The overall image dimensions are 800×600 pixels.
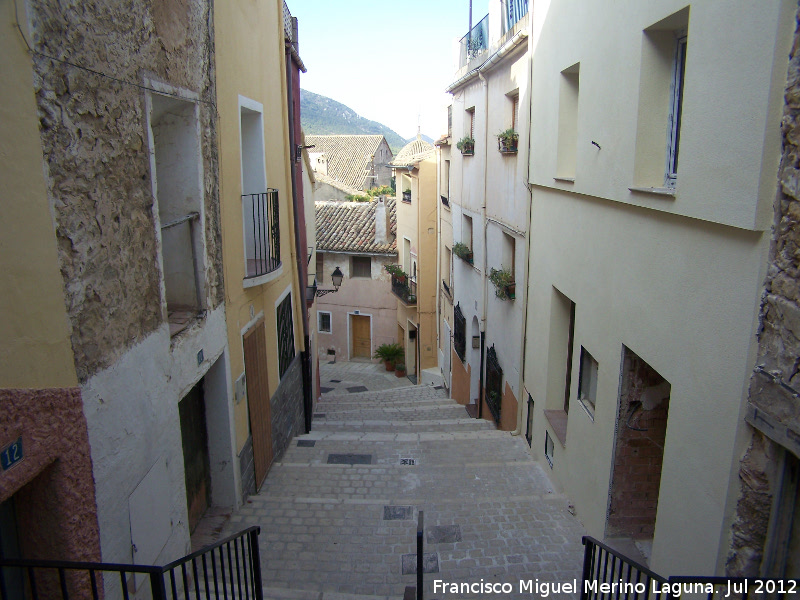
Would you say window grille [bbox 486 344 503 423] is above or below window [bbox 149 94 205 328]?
below

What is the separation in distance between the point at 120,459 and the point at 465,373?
39.3ft

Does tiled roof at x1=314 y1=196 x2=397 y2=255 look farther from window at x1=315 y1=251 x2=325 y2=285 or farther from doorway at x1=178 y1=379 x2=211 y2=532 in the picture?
doorway at x1=178 y1=379 x2=211 y2=532

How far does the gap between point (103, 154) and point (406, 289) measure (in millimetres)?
18547

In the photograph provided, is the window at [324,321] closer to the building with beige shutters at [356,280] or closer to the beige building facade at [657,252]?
the building with beige shutters at [356,280]

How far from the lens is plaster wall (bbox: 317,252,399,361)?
25406 mm

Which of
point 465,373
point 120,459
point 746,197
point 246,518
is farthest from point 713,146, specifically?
point 465,373

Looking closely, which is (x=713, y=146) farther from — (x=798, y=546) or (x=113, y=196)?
(x=113, y=196)

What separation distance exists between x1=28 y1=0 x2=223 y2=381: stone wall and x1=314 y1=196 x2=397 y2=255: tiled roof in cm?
1946

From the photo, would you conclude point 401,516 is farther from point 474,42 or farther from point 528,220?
point 474,42

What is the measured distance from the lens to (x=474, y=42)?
14.0 meters

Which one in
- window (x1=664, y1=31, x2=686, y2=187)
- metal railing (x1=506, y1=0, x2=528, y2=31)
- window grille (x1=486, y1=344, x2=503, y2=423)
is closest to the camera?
window (x1=664, y1=31, x2=686, y2=187)

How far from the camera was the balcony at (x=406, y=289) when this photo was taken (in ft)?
72.9

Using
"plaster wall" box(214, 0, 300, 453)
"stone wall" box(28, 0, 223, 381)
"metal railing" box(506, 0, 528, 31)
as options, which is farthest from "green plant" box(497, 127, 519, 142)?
"stone wall" box(28, 0, 223, 381)

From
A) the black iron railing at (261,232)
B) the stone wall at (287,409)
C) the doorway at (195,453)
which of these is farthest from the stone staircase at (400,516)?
the black iron railing at (261,232)
